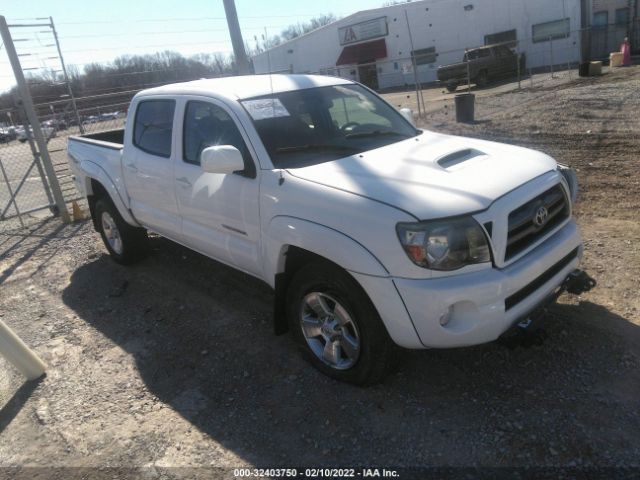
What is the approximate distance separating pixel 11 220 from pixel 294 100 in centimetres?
744

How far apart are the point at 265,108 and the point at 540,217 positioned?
6.62 ft

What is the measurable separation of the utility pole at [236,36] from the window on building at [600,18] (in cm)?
2796

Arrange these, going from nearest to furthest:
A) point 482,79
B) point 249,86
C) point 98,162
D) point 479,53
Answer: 1. point 249,86
2. point 98,162
3. point 482,79
4. point 479,53

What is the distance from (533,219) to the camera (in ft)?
10.0

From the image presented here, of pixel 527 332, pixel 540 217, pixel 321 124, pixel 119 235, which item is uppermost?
pixel 321 124

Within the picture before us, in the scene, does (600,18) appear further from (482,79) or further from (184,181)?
(184,181)

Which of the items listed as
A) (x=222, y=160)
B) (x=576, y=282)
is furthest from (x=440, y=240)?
(x=222, y=160)

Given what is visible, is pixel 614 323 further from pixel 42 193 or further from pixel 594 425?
pixel 42 193

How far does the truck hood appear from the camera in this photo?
282 cm

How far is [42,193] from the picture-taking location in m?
11.7

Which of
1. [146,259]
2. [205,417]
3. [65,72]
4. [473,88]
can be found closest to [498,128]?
[146,259]

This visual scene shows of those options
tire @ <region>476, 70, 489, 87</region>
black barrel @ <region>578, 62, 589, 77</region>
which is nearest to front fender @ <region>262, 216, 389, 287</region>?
black barrel @ <region>578, 62, 589, 77</region>

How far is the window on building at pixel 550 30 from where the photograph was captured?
30797 millimetres

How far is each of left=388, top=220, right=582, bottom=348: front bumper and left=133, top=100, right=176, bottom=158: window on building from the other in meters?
2.68
